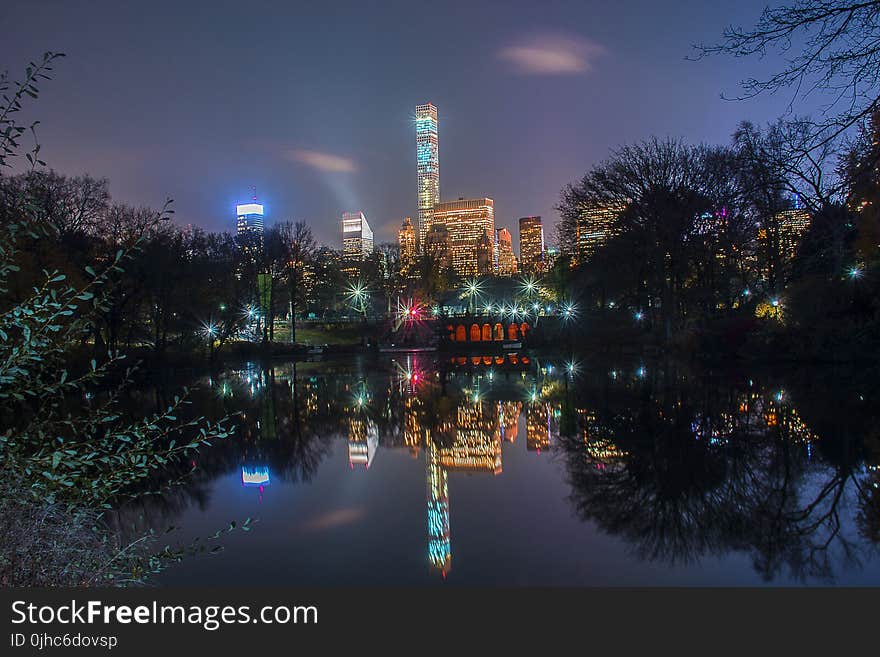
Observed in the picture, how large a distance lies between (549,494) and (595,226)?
39982mm

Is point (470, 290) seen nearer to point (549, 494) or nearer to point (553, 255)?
point (553, 255)

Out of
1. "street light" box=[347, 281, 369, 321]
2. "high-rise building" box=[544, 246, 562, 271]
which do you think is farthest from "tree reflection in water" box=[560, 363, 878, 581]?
"street light" box=[347, 281, 369, 321]

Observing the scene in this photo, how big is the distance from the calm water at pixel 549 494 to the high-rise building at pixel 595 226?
89.2ft

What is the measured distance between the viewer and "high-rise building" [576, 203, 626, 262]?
151ft

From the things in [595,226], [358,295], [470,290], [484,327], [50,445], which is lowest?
[50,445]

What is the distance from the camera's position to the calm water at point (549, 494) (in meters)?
7.07

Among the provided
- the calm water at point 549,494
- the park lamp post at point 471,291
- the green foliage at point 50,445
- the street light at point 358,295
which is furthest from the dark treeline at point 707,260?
the park lamp post at point 471,291

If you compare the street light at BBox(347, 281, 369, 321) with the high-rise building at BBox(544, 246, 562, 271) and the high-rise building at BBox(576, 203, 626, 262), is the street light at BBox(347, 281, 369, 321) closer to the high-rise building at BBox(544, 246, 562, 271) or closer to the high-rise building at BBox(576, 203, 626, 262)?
the high-rise building at BBox(544, 246, 562, 271)

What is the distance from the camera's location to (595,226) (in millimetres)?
47969

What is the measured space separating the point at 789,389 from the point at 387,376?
18.9m

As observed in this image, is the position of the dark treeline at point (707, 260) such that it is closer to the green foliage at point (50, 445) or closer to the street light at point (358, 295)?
the green foliage at point (50, 445)

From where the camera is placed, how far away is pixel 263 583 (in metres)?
6.89

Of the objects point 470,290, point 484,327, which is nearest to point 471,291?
point 470,290

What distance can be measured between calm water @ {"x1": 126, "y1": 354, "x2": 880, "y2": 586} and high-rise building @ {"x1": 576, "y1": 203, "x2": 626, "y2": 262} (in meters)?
27.2
